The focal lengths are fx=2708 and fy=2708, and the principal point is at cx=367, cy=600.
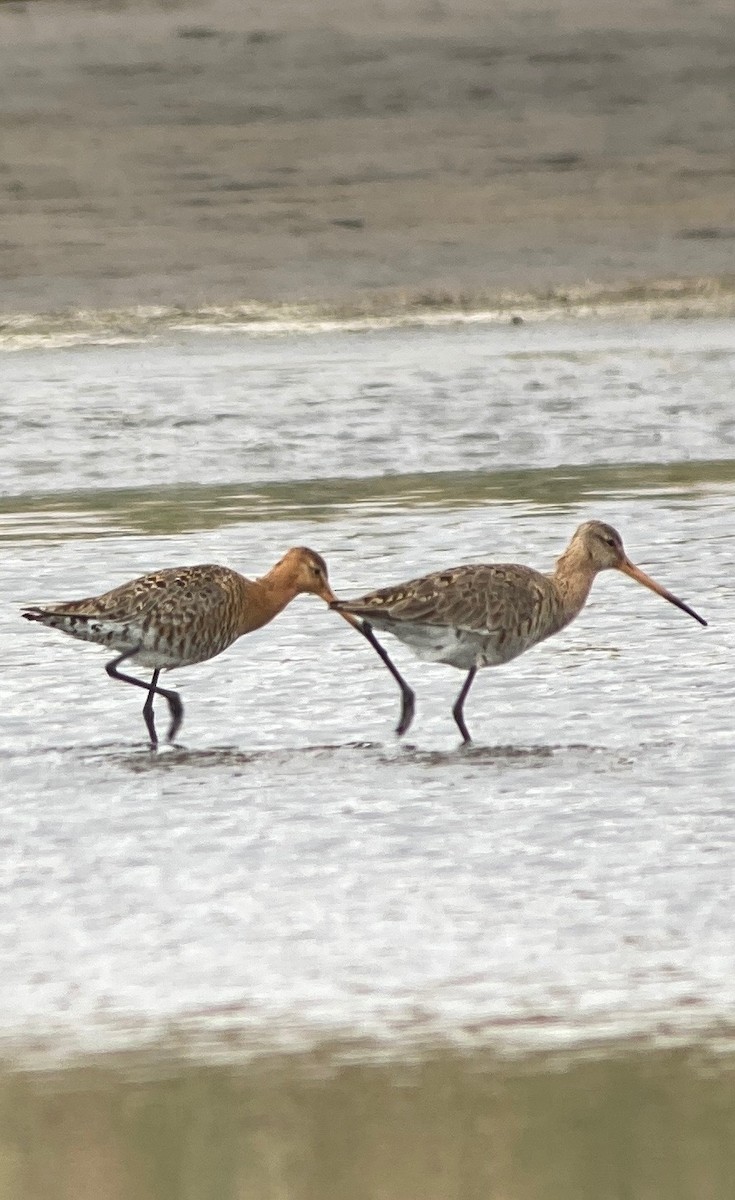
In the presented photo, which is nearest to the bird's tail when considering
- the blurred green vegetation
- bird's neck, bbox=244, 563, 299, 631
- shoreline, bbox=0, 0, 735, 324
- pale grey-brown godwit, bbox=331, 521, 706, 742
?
bird's neck, bbox=244, 563, 299, 631

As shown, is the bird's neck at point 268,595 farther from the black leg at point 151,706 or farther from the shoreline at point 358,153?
the shoreline at point 358,153

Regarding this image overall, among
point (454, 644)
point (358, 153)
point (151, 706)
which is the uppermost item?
point (358, 153)

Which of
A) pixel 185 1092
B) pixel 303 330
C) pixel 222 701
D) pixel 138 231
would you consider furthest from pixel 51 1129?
pixel 138 231

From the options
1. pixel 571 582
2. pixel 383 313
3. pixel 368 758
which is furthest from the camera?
pixel 383 313

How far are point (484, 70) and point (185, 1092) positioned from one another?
56.8ft

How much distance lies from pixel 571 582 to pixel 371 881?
2569 mm

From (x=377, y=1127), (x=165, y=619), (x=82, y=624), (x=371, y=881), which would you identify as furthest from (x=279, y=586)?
(x=377, y=1127)

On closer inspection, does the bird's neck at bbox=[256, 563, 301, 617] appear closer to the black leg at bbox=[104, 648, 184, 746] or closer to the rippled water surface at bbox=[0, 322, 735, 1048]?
the rippled water surface at bbox=[0, 322, 735, 1048]

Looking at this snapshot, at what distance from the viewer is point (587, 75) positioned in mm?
21203

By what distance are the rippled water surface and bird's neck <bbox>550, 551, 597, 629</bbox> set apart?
0.81 feet

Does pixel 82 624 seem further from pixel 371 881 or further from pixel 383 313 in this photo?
pixel 383 313

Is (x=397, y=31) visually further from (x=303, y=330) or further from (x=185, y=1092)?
(x=185, y=1092)

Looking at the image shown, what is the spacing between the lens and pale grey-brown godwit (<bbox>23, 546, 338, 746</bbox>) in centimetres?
799

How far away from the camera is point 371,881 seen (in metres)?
5.98
